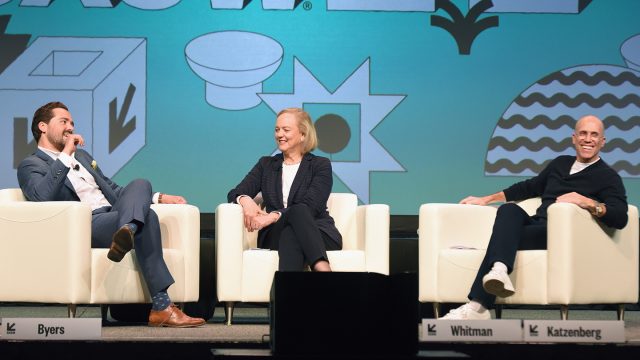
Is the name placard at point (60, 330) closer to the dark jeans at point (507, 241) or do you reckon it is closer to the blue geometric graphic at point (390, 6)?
the dark jeans at point (507, 241)

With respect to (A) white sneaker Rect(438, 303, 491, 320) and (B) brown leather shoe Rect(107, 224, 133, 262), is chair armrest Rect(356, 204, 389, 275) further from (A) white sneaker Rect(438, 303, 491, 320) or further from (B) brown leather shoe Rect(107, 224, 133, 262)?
(B) brown leather shoe Rect(107, 224, 133, 262)

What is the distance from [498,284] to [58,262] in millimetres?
1874

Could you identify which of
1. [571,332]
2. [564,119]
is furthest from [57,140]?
[564,119]

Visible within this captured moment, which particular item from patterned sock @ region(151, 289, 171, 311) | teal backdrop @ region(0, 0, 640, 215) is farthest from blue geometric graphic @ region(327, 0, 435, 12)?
patterned sock @ region(151, 289, 171, 311)

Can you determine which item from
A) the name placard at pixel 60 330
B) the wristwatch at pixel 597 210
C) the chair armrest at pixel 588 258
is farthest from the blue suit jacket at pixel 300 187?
the name placard at pixel 60 330

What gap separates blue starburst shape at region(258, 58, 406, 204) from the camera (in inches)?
231

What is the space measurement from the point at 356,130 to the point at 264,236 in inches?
53.7

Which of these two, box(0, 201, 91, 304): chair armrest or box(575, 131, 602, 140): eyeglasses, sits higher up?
box(575, 131, 602, 140): eyeglasses

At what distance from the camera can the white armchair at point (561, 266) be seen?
14.7 feet

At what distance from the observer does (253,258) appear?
179 inches

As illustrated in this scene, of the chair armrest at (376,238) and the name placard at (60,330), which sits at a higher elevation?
the chair armrest at (376,238)

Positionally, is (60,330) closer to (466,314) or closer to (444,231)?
(466,314)

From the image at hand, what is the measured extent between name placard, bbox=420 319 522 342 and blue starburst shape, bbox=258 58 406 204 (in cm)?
280

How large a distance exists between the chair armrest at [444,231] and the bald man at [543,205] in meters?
0.09
